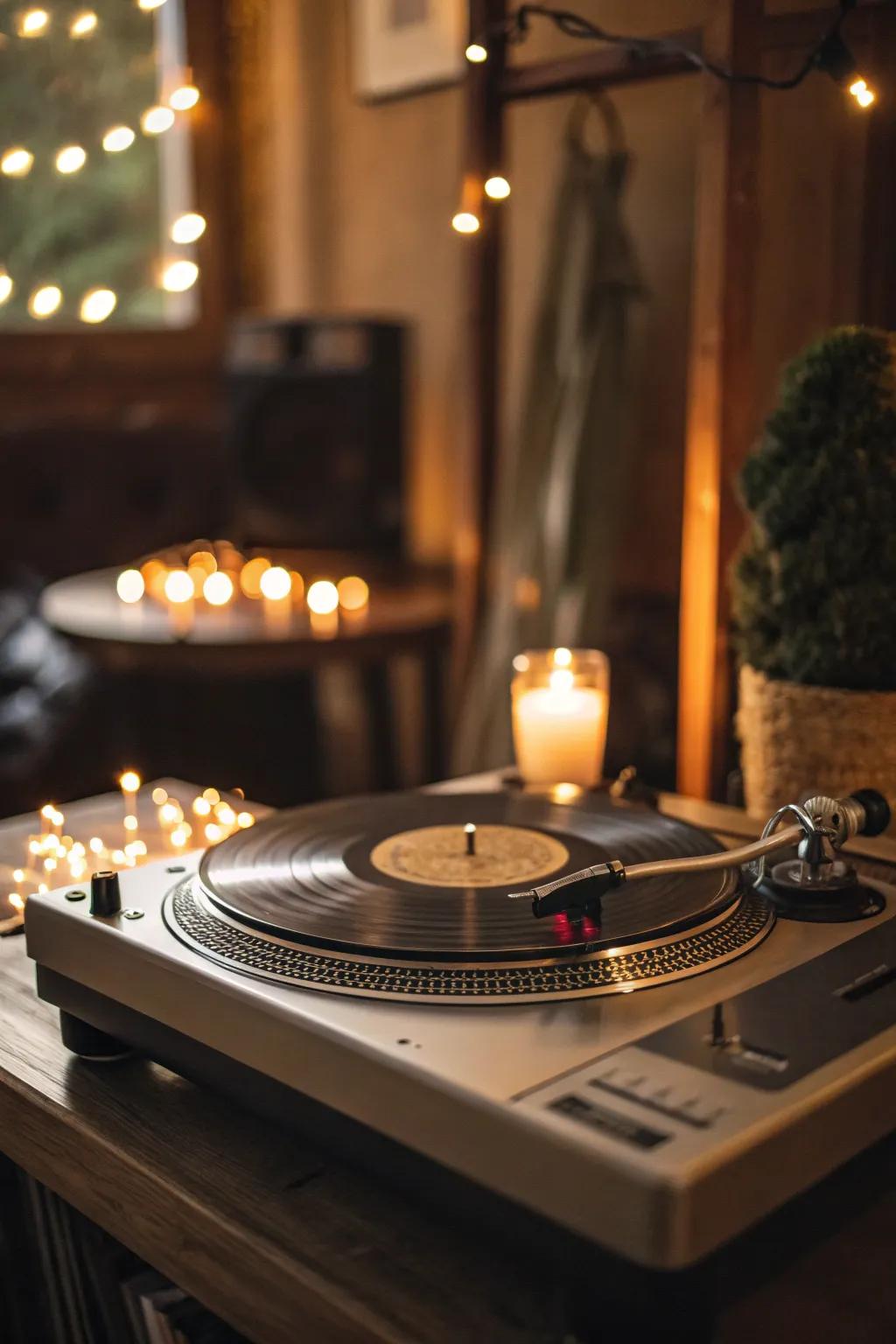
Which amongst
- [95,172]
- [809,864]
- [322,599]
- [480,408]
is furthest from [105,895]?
[95,172]

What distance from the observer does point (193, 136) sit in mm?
2932

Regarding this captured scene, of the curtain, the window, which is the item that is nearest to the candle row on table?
the curtain

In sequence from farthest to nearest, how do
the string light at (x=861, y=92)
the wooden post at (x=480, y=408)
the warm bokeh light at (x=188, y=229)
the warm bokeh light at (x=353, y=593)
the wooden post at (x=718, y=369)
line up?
the warm bokeh light at (x=353, y=593) < the wooden post at (x=480, y=408) < the wooden post at (x=718, y=369) < the warm bokeh light at (x=188, y=229) < the string light at (x=861, y=92)

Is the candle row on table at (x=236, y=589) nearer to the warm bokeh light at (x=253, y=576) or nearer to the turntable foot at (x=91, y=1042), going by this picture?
the warm bokeh light at (x=253, y=576)

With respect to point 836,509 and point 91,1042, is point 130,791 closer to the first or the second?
point 91,1042

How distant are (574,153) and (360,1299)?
1.60 m

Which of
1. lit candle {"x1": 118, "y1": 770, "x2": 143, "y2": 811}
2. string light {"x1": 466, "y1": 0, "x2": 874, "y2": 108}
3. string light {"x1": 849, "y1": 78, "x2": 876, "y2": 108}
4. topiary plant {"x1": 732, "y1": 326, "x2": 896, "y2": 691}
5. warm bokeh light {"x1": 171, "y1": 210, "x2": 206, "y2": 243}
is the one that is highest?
string light {"x1": 466, "y1": 0, "x2": 874, "y2": 108}

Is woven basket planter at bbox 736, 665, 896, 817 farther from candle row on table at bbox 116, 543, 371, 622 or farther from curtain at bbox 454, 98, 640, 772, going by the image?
candle row on table at bbox 116, 543, 371, 622

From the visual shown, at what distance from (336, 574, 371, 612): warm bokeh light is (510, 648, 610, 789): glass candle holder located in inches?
34.4

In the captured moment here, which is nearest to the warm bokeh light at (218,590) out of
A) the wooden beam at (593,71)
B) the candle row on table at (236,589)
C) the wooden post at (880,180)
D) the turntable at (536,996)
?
the candle row on table at (236,589)

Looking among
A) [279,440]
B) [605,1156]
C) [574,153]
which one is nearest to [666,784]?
[574,153]

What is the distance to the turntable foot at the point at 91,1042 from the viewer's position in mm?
818

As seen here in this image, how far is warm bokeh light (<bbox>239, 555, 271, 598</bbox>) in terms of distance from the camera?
87.0 inches

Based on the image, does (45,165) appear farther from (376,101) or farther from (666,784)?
(666,784)
